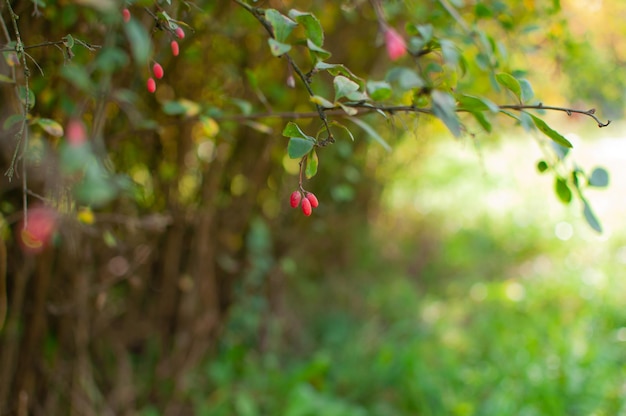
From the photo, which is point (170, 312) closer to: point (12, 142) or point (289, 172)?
point (289, 172)

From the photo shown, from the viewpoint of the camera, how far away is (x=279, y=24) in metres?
0.73

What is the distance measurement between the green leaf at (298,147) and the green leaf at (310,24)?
16 centimetres

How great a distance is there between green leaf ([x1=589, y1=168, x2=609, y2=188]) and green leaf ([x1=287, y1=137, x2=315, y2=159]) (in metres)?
0.49

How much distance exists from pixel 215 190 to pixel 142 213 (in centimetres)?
25

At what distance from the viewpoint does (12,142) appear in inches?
43.8

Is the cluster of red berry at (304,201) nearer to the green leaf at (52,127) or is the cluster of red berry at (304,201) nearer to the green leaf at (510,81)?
the green leaf at (510,81)

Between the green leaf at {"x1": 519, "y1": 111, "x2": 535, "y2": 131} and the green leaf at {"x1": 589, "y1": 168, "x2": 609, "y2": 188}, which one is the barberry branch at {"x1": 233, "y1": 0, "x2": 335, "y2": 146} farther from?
the green leaf at {"x1": 589, "y1": 168, "x2": 609, "y2": 188}

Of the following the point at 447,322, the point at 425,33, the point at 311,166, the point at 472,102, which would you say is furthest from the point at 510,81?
the point at 447,322

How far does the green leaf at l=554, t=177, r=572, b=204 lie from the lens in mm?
843

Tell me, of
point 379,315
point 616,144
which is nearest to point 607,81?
point 379,315

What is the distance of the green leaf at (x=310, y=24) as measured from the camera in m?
0.74

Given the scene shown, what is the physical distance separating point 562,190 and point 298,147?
412 mm

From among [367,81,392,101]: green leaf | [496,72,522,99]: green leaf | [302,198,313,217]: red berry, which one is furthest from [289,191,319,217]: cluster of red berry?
[496,72,522,99]: green leaf

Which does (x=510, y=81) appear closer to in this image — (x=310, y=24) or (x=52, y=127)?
(x=310, y=24)
